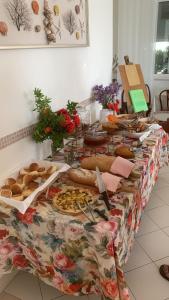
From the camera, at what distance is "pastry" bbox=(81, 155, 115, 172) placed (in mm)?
1242

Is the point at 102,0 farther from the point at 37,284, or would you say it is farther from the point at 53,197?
the point at 37,284

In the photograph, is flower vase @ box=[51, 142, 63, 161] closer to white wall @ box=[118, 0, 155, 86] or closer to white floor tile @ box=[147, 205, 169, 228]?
white floor tile @ box=[147, 205, 169, 228]

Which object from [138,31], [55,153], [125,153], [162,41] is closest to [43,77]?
[55,153]

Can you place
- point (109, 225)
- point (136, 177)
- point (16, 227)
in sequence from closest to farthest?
1. point (109, 225)
2. point (16, 227)
3. point (136, 177)

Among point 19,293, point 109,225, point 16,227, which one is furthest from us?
point 19,293

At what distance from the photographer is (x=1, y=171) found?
126cm

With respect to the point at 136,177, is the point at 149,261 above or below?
below

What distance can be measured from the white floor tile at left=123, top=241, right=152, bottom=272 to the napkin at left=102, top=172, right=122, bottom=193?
694 mm

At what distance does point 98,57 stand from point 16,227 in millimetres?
1779

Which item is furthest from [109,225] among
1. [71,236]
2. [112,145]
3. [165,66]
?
[165,66]

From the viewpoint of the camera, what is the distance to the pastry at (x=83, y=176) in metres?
1.15

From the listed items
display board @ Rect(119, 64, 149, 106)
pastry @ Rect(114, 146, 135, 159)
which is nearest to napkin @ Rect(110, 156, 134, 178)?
pastry @ Rect(114, 146, 135, 159)

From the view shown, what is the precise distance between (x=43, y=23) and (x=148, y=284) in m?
1.61

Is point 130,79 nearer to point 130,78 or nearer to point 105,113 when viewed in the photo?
point 130,78
